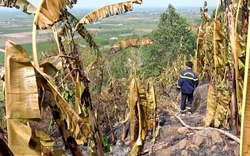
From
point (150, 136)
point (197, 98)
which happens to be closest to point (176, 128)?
point (150, 136)

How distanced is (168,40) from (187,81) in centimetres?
1489

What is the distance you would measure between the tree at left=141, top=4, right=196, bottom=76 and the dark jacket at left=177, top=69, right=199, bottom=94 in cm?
1285

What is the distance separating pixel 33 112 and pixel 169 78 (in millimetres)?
9837

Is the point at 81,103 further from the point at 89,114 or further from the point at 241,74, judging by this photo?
the point at 241,74

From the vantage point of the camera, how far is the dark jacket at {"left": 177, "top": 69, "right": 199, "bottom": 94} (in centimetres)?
669

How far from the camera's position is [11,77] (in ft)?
6.02

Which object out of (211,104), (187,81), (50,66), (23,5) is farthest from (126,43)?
(50,66)

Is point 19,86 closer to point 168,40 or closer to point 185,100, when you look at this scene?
point 185,100

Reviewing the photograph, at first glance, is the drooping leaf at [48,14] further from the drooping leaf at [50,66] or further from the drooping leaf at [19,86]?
the drooping leaf at [19,86]

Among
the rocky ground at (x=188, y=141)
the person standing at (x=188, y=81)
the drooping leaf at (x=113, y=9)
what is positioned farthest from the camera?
the person standing at (x=188, y=81)

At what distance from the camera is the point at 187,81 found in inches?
266


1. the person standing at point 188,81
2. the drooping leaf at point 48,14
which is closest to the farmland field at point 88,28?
the person standing at point 188,81

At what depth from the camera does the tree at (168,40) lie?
801 inches

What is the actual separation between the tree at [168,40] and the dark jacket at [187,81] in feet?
42.2
